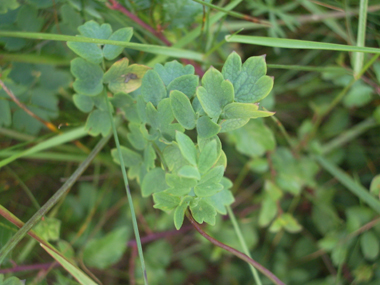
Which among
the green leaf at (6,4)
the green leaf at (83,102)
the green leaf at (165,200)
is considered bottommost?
the green leaf at (165,200)

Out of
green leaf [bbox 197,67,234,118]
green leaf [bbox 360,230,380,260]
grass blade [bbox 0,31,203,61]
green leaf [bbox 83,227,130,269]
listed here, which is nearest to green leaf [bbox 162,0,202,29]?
grass blade [bbox 0,31,203,61]

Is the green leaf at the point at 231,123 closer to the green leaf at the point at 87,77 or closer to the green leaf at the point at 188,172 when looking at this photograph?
the green leaf at the point at 188,172

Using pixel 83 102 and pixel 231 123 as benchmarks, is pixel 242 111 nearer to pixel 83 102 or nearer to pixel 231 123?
pixel 231 123

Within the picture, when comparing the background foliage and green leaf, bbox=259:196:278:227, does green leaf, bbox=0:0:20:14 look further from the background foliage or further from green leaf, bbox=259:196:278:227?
green leaf, bbox=259:196:278:227

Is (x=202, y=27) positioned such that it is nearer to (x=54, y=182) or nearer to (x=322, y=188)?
(x=322, y=188)

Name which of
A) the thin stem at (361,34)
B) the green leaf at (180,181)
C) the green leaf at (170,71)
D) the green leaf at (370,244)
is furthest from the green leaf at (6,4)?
the green leaf at (370,244)
